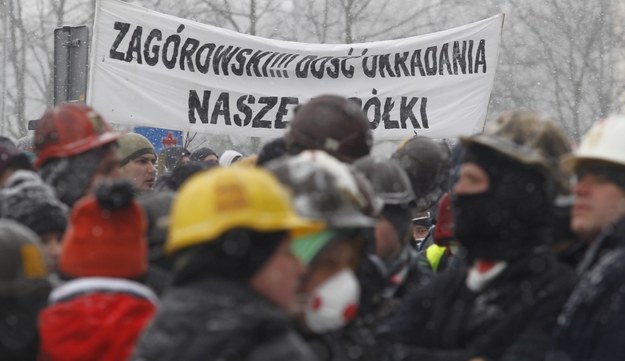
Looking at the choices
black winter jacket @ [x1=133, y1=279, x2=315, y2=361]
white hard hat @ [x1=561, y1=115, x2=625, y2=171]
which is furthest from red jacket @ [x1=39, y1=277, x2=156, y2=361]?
white hard hat @ [x1=561, y1=115, x2=625, y2=171]

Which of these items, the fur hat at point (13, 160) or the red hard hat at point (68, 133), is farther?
the fur hat at point (13, 160)

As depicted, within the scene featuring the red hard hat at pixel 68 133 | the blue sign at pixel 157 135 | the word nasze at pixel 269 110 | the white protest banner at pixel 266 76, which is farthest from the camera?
the blue sign at pixel 157 135

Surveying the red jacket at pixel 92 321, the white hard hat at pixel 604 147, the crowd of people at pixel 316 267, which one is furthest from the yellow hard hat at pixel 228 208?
the white hard hat at pixel 604 147

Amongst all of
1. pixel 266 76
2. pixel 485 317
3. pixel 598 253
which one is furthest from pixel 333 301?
pixel 266 76

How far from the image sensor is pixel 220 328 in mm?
3250

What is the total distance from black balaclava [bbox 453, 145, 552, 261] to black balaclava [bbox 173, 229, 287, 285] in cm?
122

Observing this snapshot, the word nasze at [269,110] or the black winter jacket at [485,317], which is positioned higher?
the black winter jacket at [485,317]

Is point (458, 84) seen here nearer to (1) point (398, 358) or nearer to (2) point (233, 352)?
(1) point (398, 358)

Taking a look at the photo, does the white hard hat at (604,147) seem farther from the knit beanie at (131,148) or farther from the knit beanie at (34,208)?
the knit beanie at (131,148)

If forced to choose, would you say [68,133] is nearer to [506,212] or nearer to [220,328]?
[506,212]

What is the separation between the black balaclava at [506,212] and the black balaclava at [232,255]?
1222 mm

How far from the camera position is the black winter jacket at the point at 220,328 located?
3240 mm

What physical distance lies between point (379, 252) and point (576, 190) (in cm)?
116

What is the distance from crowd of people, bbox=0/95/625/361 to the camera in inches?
131
